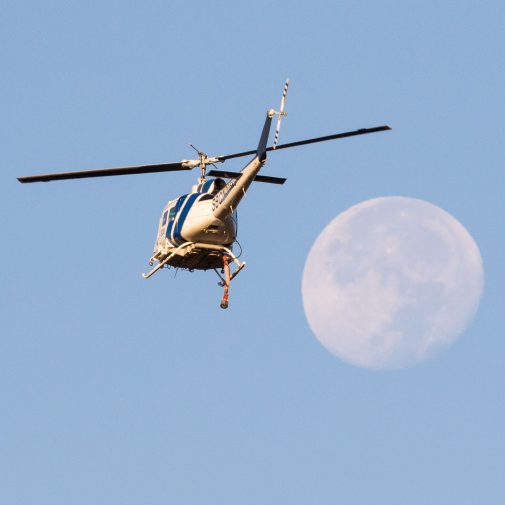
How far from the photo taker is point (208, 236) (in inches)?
2837

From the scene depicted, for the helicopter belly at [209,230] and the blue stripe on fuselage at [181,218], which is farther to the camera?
the blue stripe on fuselage at [181,218]

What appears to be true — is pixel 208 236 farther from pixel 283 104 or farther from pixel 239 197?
pixel 283 104

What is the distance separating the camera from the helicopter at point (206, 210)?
69750 mm

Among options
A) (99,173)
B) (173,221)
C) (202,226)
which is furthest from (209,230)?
(99,173)

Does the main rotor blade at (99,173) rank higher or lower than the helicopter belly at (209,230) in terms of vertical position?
higher

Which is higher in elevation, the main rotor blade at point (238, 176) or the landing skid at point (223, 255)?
the main rotor blade at point (238, 176)

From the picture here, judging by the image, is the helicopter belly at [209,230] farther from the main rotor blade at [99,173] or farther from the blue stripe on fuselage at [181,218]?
the main rotor blade at [99,173]

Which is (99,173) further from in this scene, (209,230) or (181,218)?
(209,230)

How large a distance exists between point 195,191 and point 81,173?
5.20 metres

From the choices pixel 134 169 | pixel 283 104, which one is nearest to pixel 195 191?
pixel 134 169

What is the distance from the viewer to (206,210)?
72.1 meters

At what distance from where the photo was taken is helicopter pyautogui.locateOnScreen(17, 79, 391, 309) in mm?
69750

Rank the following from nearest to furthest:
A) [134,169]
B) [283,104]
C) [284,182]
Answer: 1. [283,104]
2. [134,169]
3. [284,182]

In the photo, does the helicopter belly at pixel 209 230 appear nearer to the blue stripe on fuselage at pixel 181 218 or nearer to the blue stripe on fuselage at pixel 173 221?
the blue stripe on fuselage at pixel 181 218
